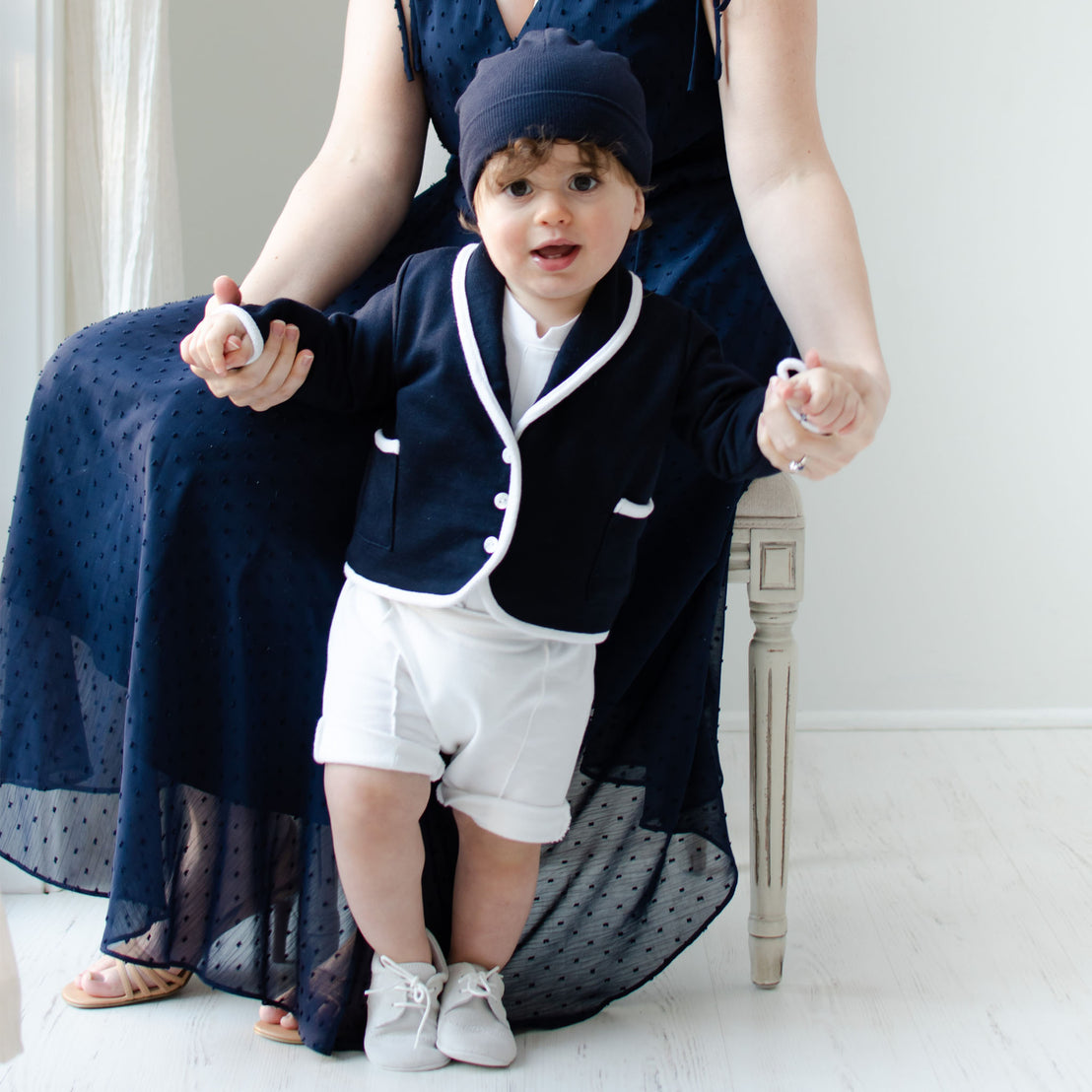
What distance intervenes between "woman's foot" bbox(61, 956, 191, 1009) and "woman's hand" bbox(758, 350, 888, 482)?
0.74 meters

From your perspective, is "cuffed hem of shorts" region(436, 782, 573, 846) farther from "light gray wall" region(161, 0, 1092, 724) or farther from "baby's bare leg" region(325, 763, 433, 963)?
"light gray wall" region(161, 0, 1092, 724)

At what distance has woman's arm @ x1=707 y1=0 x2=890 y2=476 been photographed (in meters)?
1.13

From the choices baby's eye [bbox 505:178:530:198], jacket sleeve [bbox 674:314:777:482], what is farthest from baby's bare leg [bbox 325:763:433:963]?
baby's eye [bbox 505:178:530:198]

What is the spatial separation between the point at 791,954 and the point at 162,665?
74 centimetres

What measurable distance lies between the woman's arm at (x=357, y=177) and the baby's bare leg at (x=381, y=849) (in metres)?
0.45

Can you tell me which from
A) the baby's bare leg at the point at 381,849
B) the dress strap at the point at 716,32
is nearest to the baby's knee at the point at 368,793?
the baby's bare leg at the point at 381,849

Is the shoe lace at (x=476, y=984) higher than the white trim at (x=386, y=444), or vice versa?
the white trim at (x=386, y=444)

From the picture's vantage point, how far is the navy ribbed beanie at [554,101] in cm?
99

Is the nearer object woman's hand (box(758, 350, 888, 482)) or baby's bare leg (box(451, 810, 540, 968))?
woman's hand (box(758, 350, 888, 482))

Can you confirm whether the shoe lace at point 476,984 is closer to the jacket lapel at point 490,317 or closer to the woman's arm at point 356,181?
the jacket lapel at point 490,317

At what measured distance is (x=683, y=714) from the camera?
4.10 ft

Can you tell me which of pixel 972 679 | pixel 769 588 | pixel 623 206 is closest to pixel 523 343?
pixel 623 206

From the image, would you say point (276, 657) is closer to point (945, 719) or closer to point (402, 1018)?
point (402, 1018)

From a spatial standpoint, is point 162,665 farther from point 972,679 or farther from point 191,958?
point 972,679
